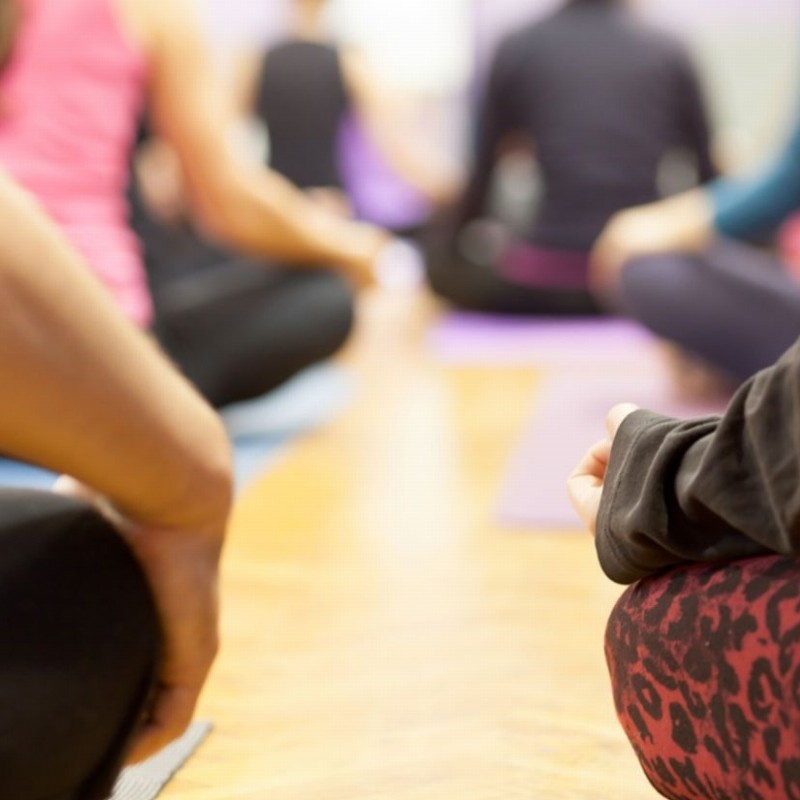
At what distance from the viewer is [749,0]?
554 cm

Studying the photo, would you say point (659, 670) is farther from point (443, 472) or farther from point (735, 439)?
point (443, 472)

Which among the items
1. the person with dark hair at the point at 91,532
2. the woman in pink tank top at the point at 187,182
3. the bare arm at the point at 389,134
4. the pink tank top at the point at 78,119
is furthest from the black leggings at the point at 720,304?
the bare arm at the point at 389,134

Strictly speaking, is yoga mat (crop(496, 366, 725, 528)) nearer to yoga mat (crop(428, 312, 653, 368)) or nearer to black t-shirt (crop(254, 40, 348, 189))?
yoga mat (crop(428, 312, 653, 368))

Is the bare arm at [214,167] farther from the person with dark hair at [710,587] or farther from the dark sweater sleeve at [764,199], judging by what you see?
the person with dark hair at [710,587]

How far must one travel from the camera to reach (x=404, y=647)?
121cm

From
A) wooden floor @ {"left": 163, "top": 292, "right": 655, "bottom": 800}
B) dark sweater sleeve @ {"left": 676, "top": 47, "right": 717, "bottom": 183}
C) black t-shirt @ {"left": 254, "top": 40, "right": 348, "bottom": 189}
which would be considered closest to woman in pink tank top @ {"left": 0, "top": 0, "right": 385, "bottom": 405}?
wooden floor @ {"left": 163, "top": 292, "right": 655, "bottom": 800}

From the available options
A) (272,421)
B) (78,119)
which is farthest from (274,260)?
(78,119)

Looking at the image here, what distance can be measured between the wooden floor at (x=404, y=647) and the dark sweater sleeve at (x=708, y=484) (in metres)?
0.24

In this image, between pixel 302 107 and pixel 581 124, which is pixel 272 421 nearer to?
pixel 581 124

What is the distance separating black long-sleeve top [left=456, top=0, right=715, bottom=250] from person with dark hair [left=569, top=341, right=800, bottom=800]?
2.75 metres

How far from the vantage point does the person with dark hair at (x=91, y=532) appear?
0.62 metres

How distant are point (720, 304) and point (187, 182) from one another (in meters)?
0.91

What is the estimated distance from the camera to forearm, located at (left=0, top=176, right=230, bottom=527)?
2.00ft

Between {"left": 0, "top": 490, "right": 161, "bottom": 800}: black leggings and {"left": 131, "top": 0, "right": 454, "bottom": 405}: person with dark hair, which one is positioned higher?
{"left": 0, "top": 490, "right": 161, "bottom": 800}: black leggings
